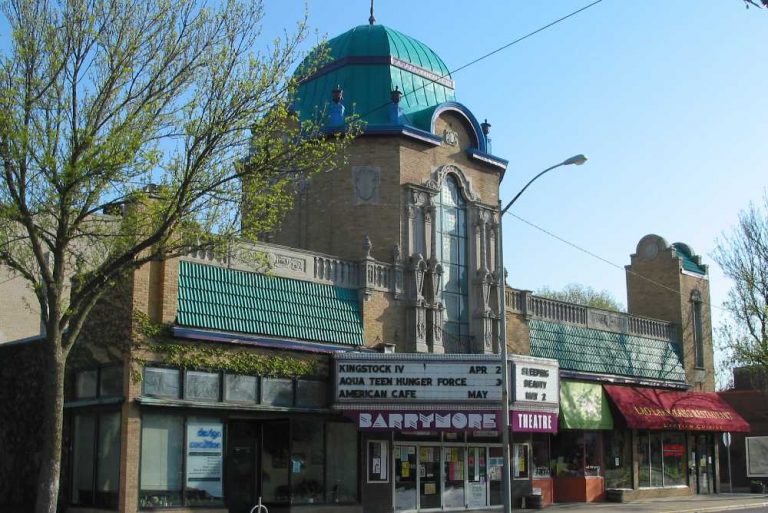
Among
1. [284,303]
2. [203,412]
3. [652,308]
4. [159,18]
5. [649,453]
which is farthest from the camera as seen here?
[652,308]

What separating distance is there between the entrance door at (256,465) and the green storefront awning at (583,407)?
35.8ft

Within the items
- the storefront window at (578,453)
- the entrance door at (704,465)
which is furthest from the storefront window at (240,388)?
the entrance door at (704,465)

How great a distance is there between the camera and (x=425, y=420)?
89.9 feet

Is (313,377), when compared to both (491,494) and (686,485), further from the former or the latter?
(686,485)

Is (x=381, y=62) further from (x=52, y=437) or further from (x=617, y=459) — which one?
(x=52, y=437)

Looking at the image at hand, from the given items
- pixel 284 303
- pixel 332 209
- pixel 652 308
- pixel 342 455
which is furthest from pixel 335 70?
pixel 652 308

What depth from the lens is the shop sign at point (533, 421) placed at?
28.7 m

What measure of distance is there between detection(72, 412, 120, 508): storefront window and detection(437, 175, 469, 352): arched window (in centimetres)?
1140

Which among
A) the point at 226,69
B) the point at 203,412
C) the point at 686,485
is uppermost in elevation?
the point at 226,69

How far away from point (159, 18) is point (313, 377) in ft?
37.9

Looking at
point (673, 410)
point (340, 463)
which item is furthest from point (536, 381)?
point (673, 410)

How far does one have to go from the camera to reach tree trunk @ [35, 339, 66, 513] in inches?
708

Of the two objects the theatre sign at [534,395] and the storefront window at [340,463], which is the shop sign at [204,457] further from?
the theatre sign at [534,395]

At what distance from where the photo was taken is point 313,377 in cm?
2691
